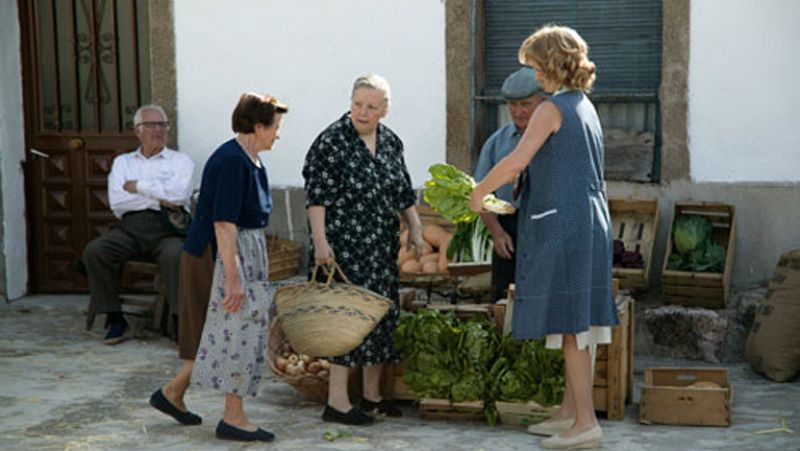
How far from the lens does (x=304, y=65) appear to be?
9.28 m

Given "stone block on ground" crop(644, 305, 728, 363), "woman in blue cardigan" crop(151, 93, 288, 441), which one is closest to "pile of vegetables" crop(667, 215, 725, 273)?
"stone block on ground" crop(644, 305, 728, 363)

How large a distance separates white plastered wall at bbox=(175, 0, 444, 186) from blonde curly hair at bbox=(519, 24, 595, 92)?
10.7ft

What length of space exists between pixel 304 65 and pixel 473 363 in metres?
3.46

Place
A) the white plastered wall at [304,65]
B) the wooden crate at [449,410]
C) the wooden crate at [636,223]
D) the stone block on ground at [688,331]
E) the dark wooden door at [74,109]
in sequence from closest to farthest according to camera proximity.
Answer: the wooden crate at [449,410], the stone block on ground at [688,331], the wooden crate at [636,223], the white plastered wall at [304,65], the dark wooden door at [74,109]

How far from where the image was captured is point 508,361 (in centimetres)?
660

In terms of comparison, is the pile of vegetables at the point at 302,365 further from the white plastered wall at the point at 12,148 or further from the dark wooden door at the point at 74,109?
the white plastered wall at the point at 12,148

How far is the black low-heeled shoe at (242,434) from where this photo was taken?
20.3 feet

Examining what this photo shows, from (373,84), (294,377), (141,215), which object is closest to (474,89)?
(141,215)

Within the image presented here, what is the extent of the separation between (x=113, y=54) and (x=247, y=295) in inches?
178

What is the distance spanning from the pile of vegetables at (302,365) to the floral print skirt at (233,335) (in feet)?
2.59

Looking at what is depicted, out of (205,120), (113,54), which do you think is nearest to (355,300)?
(205,120)

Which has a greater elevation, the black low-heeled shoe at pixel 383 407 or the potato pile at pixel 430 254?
Answer: the potato pile at pixel 430 254

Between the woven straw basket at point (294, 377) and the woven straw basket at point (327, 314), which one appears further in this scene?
the woven straw basket at point (294, 377)

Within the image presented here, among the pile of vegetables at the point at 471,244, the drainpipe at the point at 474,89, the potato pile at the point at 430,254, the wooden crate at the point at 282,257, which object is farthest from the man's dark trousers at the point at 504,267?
the wooden crate at the point at 282,257
